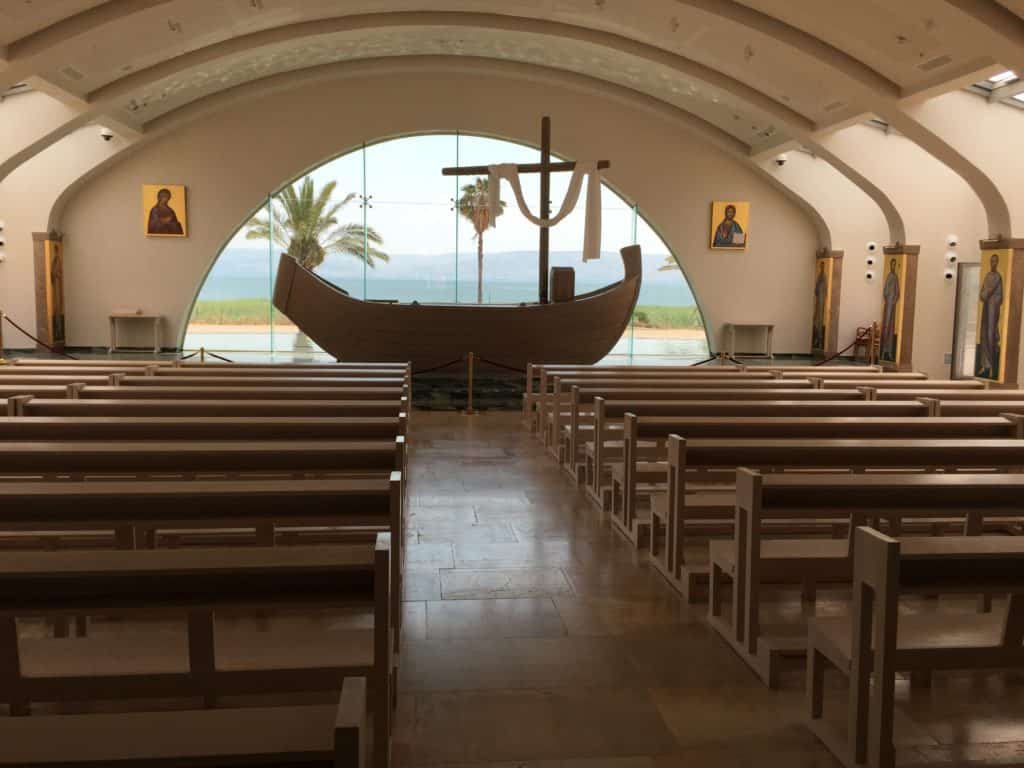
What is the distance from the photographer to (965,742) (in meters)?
2.54

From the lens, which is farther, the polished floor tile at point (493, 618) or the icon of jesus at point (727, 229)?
the icon of jesus at point (727, 229)

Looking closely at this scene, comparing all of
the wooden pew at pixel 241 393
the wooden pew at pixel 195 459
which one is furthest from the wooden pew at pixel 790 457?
the wooden pew at pixel 241 393

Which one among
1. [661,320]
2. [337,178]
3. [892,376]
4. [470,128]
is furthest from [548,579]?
[661,320]

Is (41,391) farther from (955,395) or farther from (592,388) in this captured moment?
(955,395)

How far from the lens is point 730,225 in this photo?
17.7 m

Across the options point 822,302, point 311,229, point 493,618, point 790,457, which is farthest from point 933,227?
point 493,618

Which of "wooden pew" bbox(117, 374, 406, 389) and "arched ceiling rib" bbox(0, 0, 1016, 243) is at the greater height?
"arched ceiling rib" bbox(0, 0, 1016, 243)

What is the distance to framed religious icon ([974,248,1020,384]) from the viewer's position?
11875 mm

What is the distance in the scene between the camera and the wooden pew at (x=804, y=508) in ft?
9.95

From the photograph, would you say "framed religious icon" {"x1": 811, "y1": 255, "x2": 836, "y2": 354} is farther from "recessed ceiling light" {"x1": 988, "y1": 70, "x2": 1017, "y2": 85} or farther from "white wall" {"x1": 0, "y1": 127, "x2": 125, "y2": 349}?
"white wall" {"x1": 0, "y1": 127, "x2": 125, "y2": 349}

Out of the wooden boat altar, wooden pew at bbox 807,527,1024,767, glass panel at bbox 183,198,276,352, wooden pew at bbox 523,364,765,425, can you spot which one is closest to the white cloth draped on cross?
the wooden boat altar

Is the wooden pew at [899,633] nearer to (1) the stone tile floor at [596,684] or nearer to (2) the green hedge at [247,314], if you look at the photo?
(1) the stone tile floor at [596,684]

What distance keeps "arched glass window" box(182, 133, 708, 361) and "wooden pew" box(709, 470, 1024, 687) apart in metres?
15.1

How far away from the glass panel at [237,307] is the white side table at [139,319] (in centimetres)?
177
